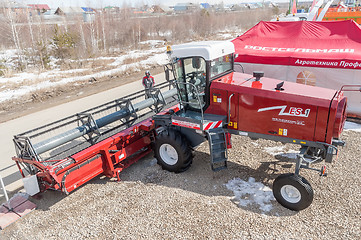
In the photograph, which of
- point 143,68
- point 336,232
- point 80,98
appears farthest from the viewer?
point 143,68

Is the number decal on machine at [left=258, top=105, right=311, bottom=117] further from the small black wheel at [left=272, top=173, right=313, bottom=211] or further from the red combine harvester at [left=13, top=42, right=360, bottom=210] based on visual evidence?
the small black wheel at [left=272, top=173, right=313, bottom=211]

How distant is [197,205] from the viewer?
16.8 ft

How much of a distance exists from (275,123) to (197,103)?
159 centimetres

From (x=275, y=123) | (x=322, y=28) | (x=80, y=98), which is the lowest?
(x=80, y=98)

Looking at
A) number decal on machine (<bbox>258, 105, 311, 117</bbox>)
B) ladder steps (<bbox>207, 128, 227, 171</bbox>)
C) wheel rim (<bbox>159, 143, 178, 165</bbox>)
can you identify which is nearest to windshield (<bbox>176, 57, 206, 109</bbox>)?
ladder steps (<bbox>207, 128, 227, 171</bbox>)

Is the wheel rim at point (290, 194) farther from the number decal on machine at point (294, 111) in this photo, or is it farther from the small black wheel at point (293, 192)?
the number decal on machine at point (294, 111)

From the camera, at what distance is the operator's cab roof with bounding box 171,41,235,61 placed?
5309mm

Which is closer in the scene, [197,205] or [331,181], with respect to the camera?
[197,205]

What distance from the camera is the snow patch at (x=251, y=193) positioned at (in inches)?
201

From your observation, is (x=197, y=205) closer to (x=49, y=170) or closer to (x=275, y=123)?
(x=275, y=123)

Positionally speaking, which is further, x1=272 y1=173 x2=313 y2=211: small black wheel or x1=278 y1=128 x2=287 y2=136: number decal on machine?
x1=278 y1=128 x2=287 y2=136: number decal on machine

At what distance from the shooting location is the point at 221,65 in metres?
5.88

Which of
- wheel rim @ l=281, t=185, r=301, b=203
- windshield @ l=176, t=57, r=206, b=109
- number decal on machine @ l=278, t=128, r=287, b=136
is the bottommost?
wheel rim @ l=281, t=185, r=301, b=203

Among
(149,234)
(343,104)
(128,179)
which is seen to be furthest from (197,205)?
(343,104)
